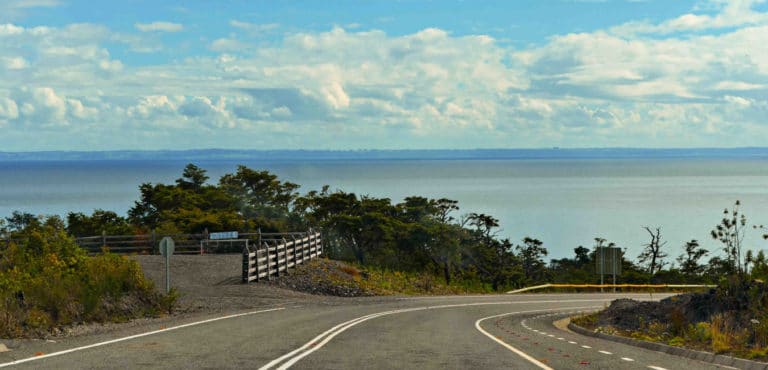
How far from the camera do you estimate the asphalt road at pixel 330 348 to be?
13.3 meters

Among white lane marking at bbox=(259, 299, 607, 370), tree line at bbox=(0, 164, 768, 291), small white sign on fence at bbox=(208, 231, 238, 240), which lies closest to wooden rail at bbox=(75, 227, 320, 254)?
small white sign on fence at bbox=(208, 231, 238, 240)

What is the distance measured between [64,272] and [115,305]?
2.33 metres

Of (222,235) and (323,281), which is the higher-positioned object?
(222,235)

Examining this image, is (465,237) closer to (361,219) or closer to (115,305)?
(361,219)

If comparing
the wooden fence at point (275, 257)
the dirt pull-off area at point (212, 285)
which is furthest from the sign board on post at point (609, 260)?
the dirt pull-off area at point (212, 285)

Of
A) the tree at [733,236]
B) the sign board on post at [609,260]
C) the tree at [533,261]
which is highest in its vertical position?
the tree at [733,236]

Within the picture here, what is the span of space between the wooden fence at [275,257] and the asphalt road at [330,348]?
10660mm

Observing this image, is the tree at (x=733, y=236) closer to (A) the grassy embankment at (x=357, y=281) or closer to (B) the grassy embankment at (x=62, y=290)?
(B) the grassy embankment at (x=62, y=290)

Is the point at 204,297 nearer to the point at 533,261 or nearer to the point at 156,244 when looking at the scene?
the point at 156,244

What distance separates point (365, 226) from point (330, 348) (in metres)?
45.6

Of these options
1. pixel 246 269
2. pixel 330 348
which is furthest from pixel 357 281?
pixel 330 348

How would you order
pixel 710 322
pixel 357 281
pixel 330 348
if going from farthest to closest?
pixel 357 281 → pixel 710 322 → pixel 330 348

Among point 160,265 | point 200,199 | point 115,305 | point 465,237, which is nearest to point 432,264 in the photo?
point 465,237

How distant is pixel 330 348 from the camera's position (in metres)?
16.0
